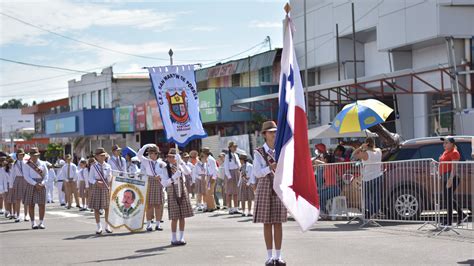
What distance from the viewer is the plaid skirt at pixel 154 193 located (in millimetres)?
16531

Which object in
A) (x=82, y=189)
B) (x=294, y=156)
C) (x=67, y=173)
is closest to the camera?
(x=294, y=156)

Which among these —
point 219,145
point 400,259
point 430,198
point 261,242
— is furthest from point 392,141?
Result: point 219,145

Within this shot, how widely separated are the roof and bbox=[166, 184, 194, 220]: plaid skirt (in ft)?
81.8

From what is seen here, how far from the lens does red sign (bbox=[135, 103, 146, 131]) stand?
47156 mm

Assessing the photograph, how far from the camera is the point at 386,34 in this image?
29.9m

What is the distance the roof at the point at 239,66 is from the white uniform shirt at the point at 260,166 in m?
28.0

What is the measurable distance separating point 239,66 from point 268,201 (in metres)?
32.4

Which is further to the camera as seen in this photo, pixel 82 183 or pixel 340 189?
pixel 82 183

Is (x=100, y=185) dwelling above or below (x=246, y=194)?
above

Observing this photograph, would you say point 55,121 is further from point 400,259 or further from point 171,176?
point 400,259

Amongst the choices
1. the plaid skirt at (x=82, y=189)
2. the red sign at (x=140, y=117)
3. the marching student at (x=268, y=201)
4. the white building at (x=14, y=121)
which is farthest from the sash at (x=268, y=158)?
the white building at (x=14, y=121)

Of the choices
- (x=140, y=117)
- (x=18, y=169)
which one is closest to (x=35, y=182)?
(x=18, y=169)

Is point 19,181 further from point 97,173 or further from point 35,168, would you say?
point 97,173

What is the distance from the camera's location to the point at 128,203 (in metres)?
16.3
